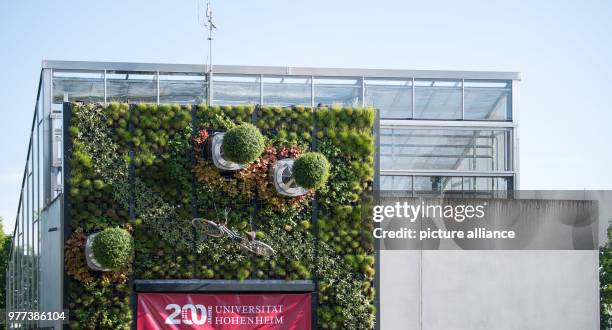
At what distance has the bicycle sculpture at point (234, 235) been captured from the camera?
792 inches

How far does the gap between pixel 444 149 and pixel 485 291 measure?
525 centimetres

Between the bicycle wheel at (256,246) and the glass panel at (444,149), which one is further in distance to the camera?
the glass panel at (444,149)

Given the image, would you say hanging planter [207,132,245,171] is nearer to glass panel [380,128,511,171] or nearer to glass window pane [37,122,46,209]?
glass window pane [37,122,46,209]

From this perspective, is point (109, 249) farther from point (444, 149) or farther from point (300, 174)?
point (444, 149)

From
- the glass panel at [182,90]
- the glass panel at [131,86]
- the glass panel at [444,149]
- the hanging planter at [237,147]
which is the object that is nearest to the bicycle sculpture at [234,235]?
the hanging planter at [237,147]

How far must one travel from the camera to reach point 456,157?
85.8 feet

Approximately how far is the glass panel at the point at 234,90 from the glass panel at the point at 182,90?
0.68 m

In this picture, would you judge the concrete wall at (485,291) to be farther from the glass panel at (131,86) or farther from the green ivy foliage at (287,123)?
the glass panel at (131,86)

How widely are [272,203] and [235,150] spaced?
1.67 metres

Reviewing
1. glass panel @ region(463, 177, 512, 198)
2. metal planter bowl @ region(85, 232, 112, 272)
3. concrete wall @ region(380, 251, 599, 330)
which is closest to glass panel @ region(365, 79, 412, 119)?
glass panel @ region(463, 177, 512, 198)

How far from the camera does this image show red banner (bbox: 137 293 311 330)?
20.2 meters

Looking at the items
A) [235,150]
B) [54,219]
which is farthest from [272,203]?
[54,219]

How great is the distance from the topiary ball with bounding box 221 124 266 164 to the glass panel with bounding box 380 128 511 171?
7.09m

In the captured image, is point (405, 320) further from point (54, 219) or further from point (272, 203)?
point (54, 219)
